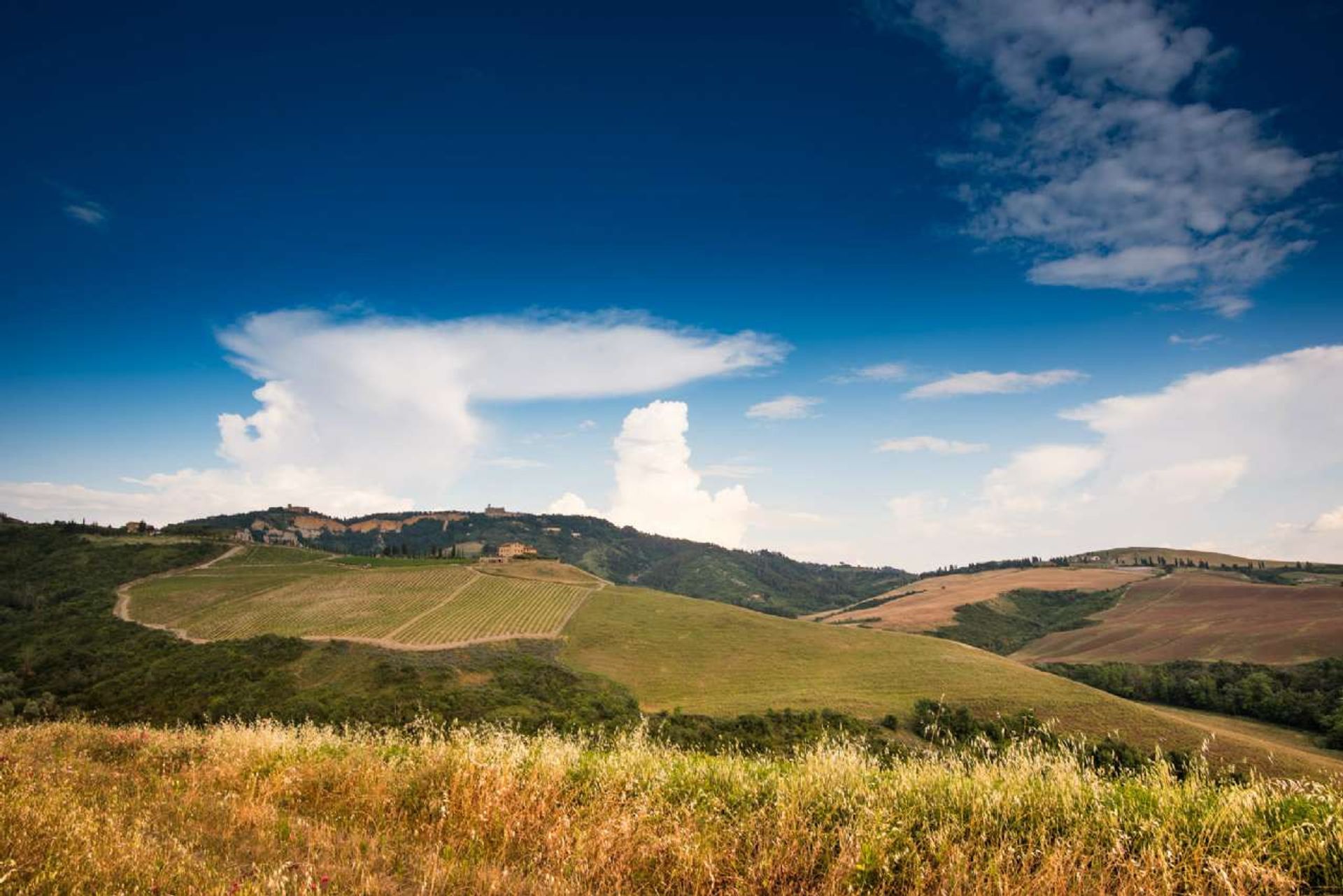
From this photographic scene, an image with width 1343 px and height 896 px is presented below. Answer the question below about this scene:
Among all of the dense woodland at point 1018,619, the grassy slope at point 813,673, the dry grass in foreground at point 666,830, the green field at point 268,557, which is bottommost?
the dense woodland at point 1018,619

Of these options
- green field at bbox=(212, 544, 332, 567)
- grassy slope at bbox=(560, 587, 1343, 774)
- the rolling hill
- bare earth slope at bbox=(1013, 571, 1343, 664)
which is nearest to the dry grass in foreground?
the rolling hill

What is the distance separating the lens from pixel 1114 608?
16788 cm

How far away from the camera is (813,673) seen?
76.1m

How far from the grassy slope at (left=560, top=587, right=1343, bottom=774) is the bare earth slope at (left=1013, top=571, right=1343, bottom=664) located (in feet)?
160

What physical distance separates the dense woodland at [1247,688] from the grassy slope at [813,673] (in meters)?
29.1

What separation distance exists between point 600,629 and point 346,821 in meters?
88.8

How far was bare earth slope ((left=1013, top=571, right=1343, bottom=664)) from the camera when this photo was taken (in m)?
96.3

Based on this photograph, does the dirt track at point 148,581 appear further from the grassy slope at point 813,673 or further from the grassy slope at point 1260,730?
the grassy slope at point 1260,730

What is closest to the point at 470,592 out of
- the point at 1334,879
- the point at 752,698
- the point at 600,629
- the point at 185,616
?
the point at 600,629

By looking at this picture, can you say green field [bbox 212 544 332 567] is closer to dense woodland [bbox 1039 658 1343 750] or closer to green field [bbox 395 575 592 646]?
green field [bbox 395 575 592 646]

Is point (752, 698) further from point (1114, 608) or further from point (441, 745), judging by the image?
point (1114, 608)

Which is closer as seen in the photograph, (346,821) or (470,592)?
(346,821)

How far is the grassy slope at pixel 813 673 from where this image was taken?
2140 inches

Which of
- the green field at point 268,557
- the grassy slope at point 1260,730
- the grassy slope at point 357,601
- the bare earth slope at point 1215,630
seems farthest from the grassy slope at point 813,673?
the green field at point 268,557
